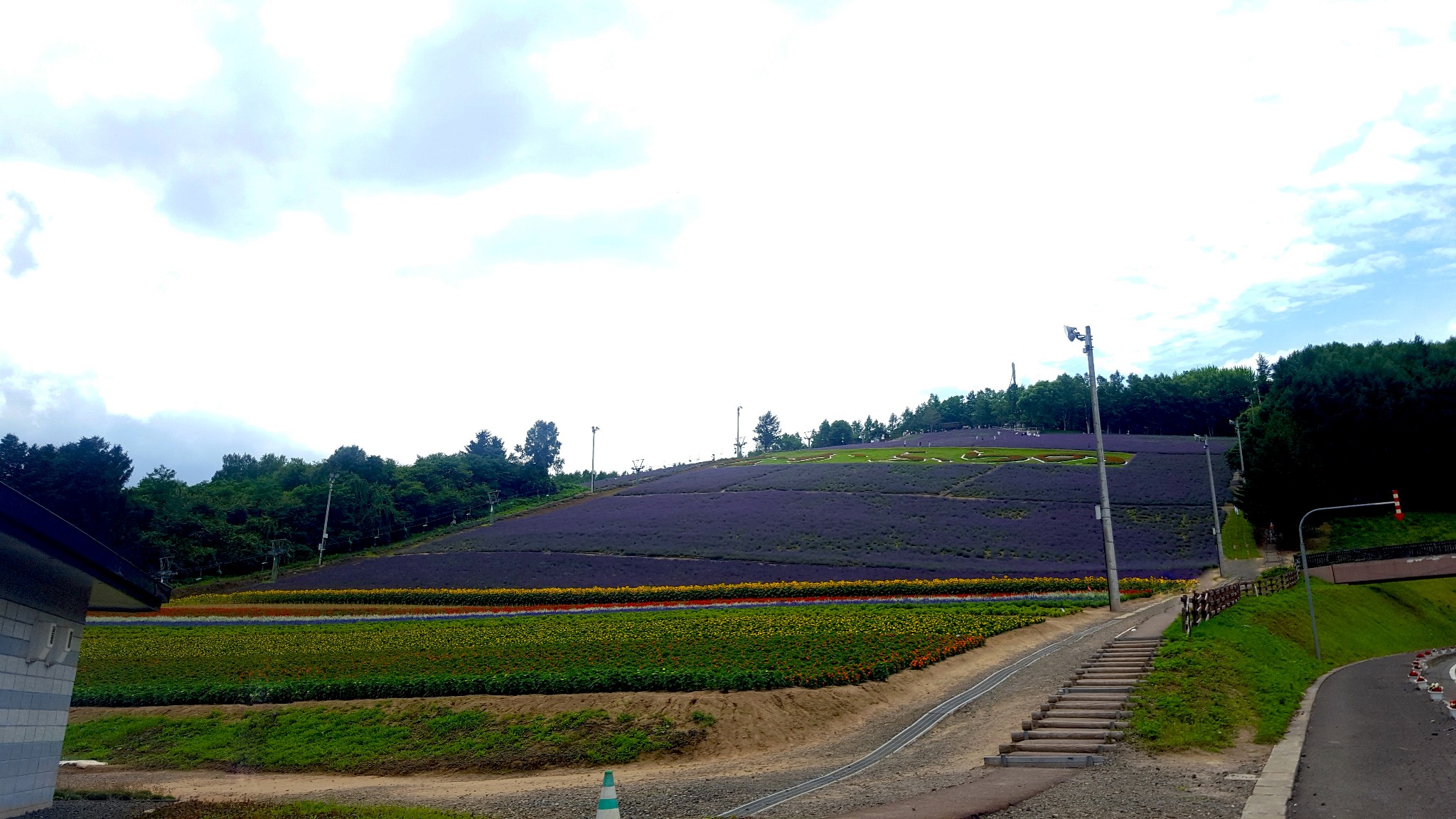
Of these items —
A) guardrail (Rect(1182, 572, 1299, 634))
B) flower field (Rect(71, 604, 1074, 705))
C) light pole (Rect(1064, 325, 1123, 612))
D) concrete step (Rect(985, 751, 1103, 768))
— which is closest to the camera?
concrete step (Rect(985, 751, 1103, 768))

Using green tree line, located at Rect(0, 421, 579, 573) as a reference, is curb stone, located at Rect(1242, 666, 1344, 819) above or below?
below

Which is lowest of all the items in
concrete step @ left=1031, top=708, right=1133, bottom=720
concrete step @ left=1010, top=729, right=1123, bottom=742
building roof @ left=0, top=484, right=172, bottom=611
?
concrete step @ left=1010, top=729, right=1123, bottom=742

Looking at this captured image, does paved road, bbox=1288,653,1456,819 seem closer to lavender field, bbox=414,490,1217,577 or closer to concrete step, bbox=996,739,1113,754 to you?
concrete step, bbox=996,739,1113,754

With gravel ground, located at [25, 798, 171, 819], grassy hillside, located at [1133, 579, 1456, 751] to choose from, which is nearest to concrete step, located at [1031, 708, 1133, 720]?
grassy hillside, located at [1133, 579, 1456, 751]

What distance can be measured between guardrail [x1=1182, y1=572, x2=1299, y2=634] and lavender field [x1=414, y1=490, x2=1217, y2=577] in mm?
7961

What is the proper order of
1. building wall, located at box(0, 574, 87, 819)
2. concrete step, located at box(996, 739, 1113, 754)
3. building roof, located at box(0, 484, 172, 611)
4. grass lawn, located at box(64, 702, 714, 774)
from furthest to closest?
grass lawn, located at box(64, 702, 714, 774)
concrete step, located at box(996, 739, 1113, 754)
building wall, located at box(0, 574, 87, 819)
building roof, located at box(0, 484, 172, 611)

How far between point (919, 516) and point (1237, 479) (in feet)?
119

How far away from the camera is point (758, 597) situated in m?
46.7

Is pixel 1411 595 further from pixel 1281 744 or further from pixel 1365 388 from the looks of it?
pixel 1281 744

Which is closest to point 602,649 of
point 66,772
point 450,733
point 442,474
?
point 450,733

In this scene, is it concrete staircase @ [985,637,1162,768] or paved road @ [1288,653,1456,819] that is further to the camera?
concrete staircase @ [985,637,1162,768]

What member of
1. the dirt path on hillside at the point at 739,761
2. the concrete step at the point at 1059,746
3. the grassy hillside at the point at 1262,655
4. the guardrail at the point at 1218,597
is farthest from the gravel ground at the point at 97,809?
the guardrail at the point at 1218,597

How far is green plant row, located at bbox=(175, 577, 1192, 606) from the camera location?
43594 mm

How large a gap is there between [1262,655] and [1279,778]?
1336 cm
